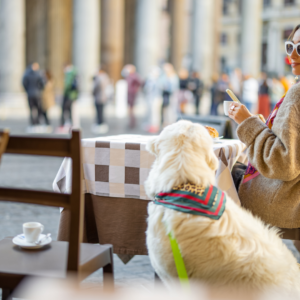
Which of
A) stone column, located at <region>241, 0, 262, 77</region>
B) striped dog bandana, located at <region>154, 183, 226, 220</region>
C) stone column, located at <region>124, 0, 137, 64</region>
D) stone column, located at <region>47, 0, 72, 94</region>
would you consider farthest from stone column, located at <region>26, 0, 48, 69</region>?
striped dog bandana, located at <region>154, 183, 226, 220</region>

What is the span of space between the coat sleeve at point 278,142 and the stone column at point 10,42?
14509 mm

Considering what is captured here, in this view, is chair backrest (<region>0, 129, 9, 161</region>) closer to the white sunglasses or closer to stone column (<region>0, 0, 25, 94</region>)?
the white sunglasses

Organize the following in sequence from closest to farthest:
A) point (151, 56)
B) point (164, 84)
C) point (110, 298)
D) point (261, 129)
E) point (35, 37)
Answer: point (110, 298) < point (261, 129) < point (164, 84) < point (151, 56) < point (35, 37)

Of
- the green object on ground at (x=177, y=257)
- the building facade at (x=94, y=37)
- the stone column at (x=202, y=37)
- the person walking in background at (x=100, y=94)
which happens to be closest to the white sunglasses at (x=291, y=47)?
the green object on ground at (x=177, y=257)

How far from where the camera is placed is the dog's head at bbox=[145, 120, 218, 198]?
6.75 feet

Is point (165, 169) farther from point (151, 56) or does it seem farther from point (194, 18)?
point (194, 18)

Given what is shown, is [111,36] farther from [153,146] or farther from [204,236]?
[204,236]

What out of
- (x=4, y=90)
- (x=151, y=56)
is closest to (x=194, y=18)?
(x=151, y=56)

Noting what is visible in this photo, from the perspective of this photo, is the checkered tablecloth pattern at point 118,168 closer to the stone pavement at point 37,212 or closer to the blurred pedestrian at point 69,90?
the stone pavement at point 37,212

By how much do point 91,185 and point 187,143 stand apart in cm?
105

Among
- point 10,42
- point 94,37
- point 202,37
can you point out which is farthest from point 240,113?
point 202,37

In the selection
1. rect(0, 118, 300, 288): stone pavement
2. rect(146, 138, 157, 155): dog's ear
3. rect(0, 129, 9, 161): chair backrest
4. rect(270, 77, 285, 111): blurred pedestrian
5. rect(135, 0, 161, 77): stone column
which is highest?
rect(135, 0, 161, 77): stone column

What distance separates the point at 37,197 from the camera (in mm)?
1795

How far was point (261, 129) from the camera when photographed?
256cm
